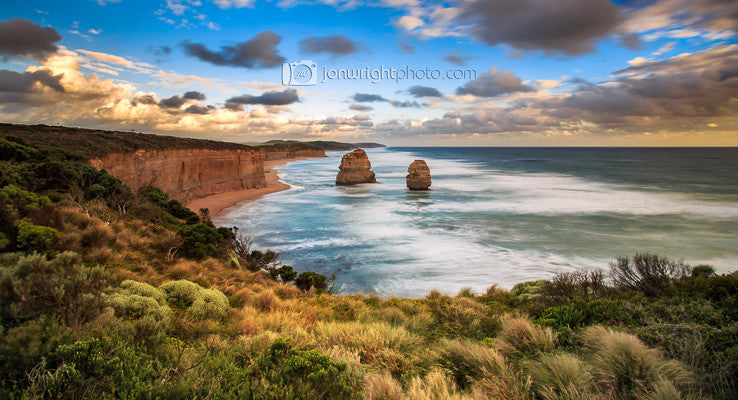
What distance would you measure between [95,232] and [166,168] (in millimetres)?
25698

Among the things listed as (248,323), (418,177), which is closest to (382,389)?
(248,323)

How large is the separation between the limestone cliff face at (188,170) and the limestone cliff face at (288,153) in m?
71.5

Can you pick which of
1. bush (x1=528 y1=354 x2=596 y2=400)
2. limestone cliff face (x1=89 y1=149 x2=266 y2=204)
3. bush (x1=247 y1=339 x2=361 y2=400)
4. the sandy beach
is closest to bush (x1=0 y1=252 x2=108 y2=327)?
bush (x1=247 y1=339 x2=361 y2=400)

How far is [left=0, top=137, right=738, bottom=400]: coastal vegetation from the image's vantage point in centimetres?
320

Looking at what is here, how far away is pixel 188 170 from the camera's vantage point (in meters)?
35.3

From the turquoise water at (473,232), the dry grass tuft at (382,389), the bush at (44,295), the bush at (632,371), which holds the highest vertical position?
the bush at (44,295)

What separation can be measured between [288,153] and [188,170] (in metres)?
99.9

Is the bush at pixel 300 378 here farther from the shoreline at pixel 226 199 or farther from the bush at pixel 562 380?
the shoreline at pixel 226 199

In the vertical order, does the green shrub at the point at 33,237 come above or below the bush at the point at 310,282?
above

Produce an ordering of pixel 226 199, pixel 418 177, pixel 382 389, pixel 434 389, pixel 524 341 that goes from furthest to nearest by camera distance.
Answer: pixel 418 177 < pixel 226 199 < pixel 524 341 < pixel 434 389 < pixel 382 389

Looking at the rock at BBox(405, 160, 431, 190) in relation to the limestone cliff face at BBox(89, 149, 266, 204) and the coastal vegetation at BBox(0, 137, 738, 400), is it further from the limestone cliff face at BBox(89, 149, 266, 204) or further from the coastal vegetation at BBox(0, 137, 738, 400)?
the coastal vegetation at BBox(0, 137, 738, 400)

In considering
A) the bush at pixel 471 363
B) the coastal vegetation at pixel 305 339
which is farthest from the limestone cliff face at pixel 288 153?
the bush at pixel 471 363

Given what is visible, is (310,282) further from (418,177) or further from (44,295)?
(418,177)

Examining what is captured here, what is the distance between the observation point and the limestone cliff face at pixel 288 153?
393ft
